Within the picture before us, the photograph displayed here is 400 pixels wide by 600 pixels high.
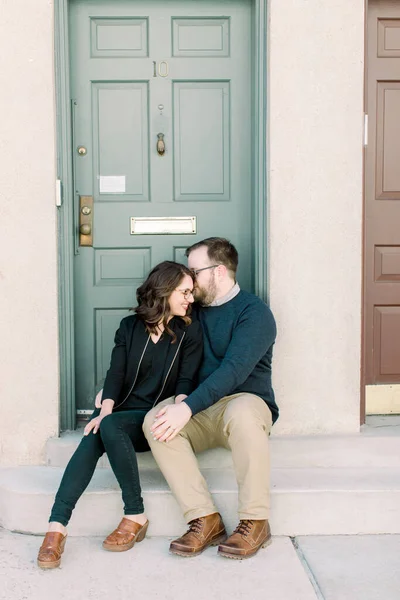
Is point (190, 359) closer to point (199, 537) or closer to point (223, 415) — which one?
point (223, 415)

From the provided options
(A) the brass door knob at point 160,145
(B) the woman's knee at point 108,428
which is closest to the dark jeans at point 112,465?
(B) the woman's knee at point 108,428

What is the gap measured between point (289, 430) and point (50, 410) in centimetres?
125

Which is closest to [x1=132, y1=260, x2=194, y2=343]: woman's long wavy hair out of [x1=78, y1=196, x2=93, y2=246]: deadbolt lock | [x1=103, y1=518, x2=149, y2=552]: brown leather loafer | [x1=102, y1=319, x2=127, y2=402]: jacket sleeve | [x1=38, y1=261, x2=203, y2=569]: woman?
[x1=38, y1=261, x2=203, y2=569]: woman

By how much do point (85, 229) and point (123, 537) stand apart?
1.59 meters

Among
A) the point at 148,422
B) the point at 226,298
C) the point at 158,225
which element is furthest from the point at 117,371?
the point at 158,225

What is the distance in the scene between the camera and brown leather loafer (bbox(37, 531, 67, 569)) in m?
2.83

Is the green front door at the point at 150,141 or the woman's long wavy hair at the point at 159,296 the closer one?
the woman's long wavy hair at the point at 159,296

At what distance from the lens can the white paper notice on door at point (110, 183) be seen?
3721mm

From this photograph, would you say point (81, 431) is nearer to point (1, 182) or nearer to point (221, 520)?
point (221, 520)

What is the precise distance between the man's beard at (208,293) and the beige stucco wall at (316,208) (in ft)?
1.10

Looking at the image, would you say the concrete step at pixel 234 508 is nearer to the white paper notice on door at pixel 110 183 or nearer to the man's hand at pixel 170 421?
the man's hand at pixel 170 421

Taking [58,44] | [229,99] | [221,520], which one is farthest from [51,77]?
[221,520]

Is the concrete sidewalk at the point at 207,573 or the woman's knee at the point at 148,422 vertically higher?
the woman's knee at the point at 148,422

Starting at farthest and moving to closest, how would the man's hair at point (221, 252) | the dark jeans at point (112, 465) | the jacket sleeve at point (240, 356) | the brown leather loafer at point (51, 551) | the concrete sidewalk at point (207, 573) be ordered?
the man's hair at point (221, 252), the jacket sleeve at point (240, 356), the dark jeans at point (112, 465), the brown leather loafer at point (51, 551), the concrete sidewalk at point (207, 573)
